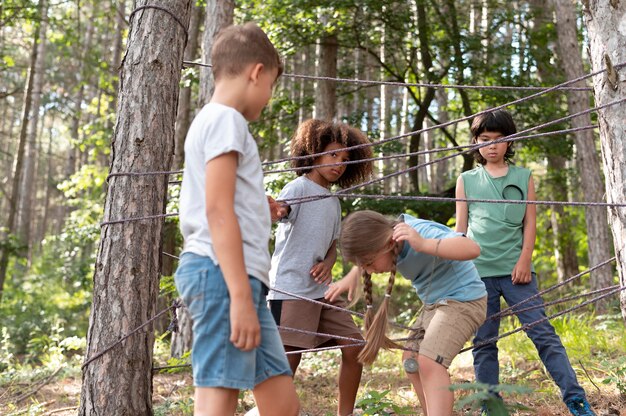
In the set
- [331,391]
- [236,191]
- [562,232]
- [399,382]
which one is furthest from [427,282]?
[562,232]

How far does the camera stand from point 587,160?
911 centimetres

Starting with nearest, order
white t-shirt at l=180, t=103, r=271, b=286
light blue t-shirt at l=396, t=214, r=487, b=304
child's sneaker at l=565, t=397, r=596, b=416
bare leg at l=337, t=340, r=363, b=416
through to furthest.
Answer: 1. white t-shirt at l=180, t=103, r=271, b=286
2. light blue t-shirt at l=396, t=214, r=487, b=304
3. child's sneaker at l=565, t=397, r=596, b=416
4. bare leg at l=337, t=340, r=363, b=416

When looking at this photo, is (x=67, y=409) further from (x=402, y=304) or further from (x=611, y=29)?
(x=402, y=304)

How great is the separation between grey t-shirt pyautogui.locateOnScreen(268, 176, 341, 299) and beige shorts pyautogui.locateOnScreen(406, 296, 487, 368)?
675 mm

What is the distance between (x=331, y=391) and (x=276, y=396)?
10.1ft

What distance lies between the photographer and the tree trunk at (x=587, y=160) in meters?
8.69

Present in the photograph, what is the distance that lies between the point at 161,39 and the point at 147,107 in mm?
345

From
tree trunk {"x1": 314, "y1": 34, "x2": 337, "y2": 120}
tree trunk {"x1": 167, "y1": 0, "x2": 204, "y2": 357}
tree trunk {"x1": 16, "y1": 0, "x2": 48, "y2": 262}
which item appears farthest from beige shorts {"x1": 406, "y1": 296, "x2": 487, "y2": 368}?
tree trunk {"x1": 16, "y1": 0, "x2": 48, "y2": 262}

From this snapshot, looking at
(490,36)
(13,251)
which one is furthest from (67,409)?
(490,36)

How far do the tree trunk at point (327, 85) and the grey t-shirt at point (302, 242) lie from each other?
6.22 meters

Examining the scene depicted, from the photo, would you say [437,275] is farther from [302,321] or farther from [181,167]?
[181,167]

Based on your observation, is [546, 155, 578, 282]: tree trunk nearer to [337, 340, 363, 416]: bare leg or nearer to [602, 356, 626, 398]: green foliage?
[602, 356, 626, 398]: green foliage

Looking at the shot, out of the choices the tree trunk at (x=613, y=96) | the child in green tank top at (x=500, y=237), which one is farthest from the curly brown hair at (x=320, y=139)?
the tree trunk at (x=613, y=96)

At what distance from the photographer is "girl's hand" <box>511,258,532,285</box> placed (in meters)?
3.63
